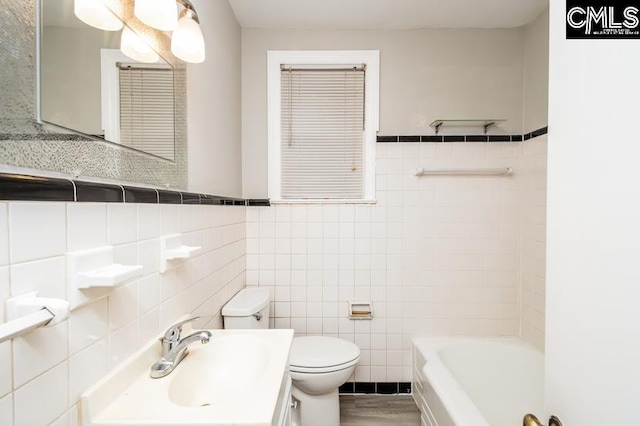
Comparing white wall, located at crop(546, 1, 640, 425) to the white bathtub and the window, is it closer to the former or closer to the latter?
the window

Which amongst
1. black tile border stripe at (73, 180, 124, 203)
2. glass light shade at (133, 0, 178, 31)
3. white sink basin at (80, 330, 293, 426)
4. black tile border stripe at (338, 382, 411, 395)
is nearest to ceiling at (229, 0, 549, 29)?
glass light shade at (133, 0, 178, 31)

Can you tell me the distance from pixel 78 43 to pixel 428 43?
84.6 inches

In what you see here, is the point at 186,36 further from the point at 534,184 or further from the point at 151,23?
the point at 534,184

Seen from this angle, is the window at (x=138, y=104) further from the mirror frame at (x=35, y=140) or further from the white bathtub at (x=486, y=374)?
the white bathtub at (x=486, y=374)

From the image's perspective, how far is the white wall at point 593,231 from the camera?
47cm

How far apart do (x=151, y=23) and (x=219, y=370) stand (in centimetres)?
115

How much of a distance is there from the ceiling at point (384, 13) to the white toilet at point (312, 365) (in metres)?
1.87

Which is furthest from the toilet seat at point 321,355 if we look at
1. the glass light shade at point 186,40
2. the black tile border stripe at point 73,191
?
the glass light shade at point 186,40

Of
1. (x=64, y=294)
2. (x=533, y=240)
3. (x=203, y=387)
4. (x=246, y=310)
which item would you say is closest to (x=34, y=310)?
(x=64, y=294)

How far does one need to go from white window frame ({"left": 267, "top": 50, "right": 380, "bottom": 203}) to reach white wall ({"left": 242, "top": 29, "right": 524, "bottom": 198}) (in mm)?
50

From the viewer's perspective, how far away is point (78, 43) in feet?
2.31

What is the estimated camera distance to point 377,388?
85.5 inches

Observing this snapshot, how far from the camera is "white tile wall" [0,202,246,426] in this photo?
0.51 metres

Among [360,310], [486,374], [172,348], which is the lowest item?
[486,374]
